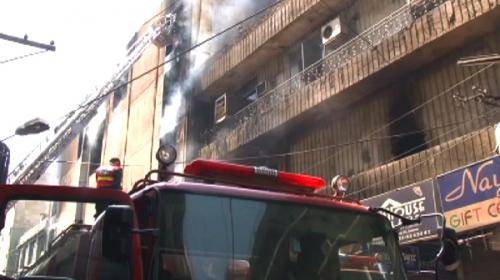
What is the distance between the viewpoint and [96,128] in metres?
22.0

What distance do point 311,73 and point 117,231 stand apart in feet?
33.7

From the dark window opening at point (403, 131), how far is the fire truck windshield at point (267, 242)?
6315mm

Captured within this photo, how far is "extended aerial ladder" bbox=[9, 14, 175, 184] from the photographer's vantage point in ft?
59.3

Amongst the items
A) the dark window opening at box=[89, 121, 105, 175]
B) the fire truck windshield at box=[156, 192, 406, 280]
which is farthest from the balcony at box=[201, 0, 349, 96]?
the fire truck windshield at box=[156, 192, 406, 280]

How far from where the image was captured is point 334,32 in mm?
12211

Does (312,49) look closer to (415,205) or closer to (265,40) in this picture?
(265,40)

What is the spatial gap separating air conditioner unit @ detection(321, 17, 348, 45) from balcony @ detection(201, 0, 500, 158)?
0.25m

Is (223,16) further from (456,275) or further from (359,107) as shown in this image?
(456,275)

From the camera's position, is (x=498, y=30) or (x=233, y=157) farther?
(x=233, y=157)

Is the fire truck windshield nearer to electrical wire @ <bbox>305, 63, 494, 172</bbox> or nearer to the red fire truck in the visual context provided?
the red fire truck

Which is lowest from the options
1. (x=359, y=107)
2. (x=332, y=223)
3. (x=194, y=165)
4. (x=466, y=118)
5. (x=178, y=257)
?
(x=178, y=257)

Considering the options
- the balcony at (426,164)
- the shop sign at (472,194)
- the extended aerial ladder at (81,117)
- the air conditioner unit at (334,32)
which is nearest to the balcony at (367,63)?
the air conditioner unit at (334,32)

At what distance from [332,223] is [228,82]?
12.2 m

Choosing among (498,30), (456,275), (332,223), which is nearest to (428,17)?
(498,30)
